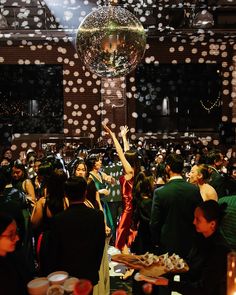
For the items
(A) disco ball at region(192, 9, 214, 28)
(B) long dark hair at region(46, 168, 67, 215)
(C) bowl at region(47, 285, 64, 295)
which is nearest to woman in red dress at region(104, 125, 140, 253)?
(B) long dark hair at region(46, 168, 67, 215)

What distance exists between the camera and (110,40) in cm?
476

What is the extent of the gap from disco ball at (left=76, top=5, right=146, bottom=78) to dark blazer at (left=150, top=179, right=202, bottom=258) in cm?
164

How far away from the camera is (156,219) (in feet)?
12.1

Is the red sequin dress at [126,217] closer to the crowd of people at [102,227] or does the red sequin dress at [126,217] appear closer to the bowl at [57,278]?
the crowd of people at [102,227]

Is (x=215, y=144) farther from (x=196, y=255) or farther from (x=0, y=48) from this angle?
(x=196, y=255)

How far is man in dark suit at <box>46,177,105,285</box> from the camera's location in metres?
2.88

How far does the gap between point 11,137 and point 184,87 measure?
5188 millimetres

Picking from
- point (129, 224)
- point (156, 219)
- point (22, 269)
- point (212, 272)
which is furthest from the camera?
point (129, 224)

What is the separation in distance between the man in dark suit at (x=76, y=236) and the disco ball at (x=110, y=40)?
7.04ft

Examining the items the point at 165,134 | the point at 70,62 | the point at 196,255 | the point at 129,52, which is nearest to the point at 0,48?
the point at 70,62

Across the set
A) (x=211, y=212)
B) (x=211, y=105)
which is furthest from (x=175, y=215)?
(x=211, y=105)

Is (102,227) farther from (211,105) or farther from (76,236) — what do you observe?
(211,105)

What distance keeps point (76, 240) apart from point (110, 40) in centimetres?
242

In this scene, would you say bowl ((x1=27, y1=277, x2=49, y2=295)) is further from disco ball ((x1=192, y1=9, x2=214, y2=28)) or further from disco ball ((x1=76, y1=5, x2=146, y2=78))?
disco ball ((x1=192, y1=9, x2=214, y2=28))
